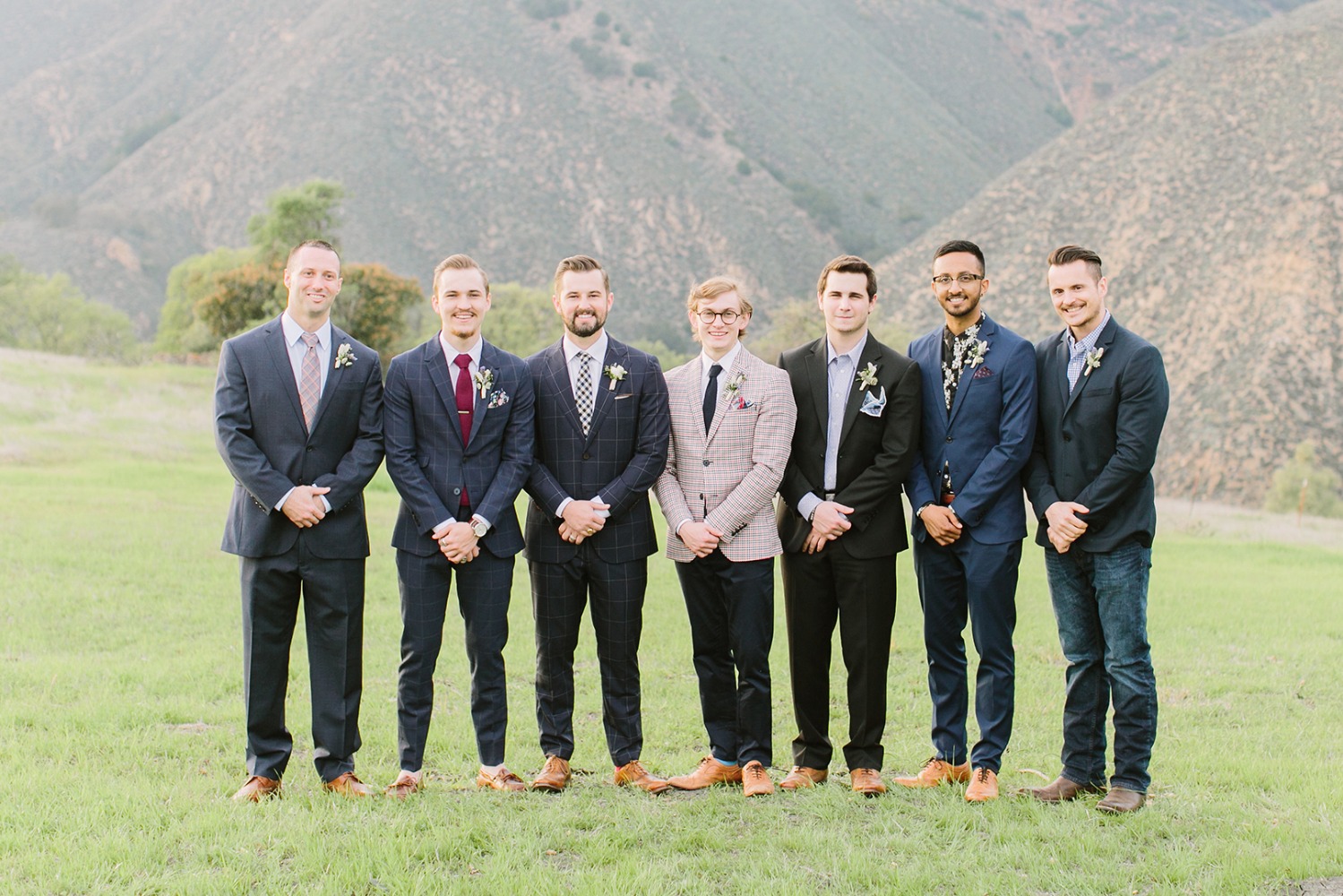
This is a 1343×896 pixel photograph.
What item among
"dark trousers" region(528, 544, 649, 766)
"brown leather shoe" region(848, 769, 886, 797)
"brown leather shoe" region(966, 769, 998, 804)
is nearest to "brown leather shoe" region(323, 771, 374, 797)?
"dark trousers" region(528, 544, 649, 766)

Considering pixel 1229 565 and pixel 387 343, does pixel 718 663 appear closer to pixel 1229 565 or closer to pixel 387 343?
pixel 1229 565

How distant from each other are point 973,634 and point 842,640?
0.72 m

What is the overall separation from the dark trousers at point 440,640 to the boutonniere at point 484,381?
34.9 inches

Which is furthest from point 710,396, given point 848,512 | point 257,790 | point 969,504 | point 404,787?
point 257,790

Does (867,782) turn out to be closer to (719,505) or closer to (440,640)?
(719,505)

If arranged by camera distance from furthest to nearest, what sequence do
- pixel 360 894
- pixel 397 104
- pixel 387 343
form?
pixel 397 104
pixel 387 343
pixel 360 894

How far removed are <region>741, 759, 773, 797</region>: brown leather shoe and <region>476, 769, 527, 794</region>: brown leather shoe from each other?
1.20 m

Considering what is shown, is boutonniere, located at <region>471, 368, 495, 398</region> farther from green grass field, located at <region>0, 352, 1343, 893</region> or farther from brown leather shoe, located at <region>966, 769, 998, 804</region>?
brown leather shoe, located at <region>966, 769, 998, 804</region>

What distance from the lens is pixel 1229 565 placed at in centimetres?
1689

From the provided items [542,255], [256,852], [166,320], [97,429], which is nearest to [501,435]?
[256,852]

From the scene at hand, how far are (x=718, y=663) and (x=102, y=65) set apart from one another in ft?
376

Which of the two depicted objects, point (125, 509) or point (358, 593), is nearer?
point (358, 593)

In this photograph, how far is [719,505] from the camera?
584 cm

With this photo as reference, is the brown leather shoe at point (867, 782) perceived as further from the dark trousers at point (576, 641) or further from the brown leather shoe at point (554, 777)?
the brown leather shoe at point (554, 777)
